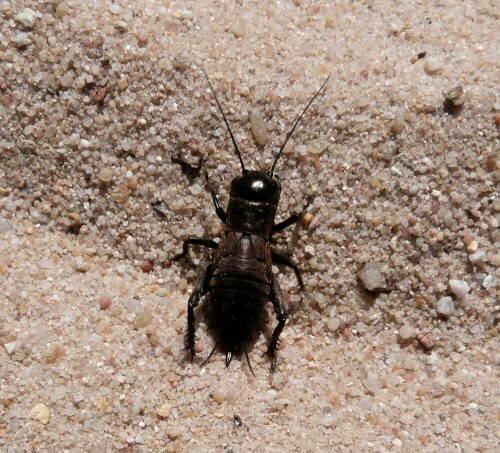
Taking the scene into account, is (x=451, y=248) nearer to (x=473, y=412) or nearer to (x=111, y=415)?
→ (x=473, y=412)

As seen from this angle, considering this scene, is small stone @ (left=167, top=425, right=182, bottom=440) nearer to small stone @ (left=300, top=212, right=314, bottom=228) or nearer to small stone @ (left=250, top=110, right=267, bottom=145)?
small stone @ (left=300, top=212, right=314, bottom=228)

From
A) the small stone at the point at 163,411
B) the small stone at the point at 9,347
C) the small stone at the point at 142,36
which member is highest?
the small stone at the point at 142,36

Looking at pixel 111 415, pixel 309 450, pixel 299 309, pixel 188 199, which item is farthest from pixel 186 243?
pixel 309 450

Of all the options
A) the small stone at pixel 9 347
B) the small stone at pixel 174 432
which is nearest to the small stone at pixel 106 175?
the small stone at pixel 9 347

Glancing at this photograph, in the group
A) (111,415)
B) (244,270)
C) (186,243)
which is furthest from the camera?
(186,243)

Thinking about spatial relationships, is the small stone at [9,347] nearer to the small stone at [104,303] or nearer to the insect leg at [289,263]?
the small stone at [104,303]

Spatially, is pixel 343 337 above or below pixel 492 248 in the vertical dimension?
below

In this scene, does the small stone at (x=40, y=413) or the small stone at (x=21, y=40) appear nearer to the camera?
the small stone at (x=40, y=413)
